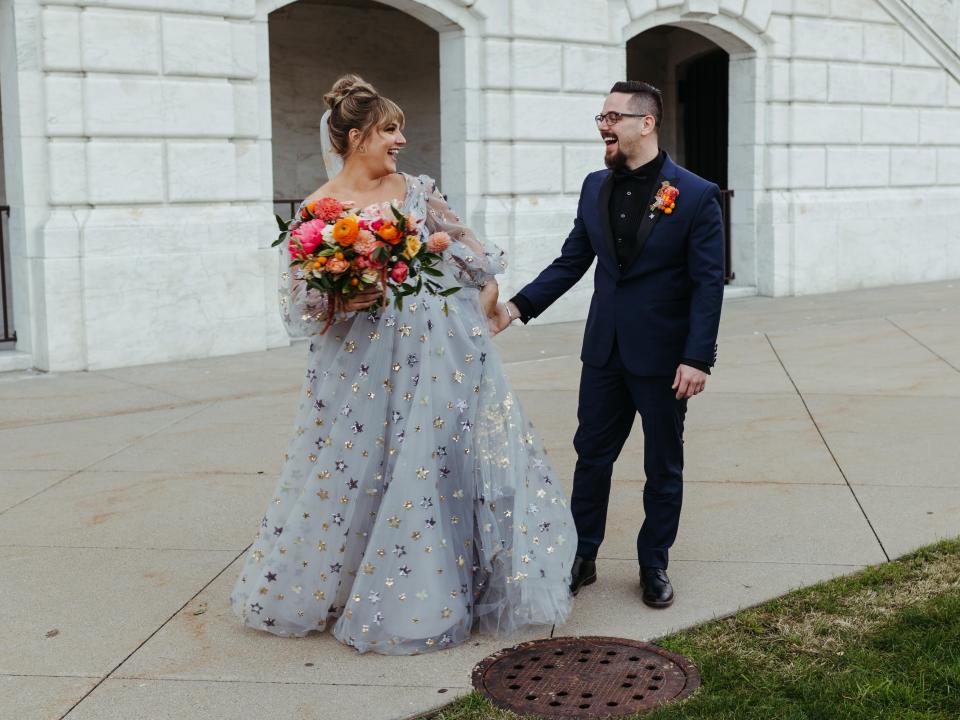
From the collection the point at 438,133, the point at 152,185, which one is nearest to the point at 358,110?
the point at 152,185

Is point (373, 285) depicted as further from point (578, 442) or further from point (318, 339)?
point (578, 442)

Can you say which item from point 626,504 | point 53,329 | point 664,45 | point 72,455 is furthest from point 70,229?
point 664,45

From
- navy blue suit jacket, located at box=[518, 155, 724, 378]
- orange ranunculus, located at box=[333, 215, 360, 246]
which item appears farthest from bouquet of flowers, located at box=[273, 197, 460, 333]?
navy blue suit jacket, located at box=[518, 155, 724, 378]

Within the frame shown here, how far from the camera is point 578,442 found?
4.88 m

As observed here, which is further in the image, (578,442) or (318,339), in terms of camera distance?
(578,442)

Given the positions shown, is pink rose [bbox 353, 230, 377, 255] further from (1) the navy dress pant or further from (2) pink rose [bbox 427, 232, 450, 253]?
(1) the navy dress pant

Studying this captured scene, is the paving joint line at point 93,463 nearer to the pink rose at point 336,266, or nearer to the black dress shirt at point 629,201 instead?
the pink rose at point 336,266

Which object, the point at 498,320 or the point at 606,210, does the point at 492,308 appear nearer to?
the point at 498,320

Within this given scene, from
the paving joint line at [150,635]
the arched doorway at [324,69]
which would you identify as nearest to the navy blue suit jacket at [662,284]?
the paving joint line at [150,635]

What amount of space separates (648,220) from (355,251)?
1.11 meters

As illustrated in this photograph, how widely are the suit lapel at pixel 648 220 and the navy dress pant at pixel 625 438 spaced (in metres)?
0.37

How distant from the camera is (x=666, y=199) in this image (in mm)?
4555

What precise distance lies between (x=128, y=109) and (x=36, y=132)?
71 cm

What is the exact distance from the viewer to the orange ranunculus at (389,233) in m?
4.15
